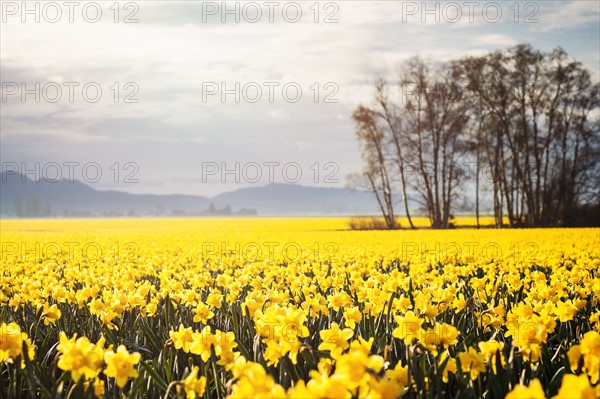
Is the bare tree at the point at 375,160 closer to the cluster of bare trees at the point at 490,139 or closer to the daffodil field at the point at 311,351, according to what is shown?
the cluster of bare trees at the point at 490,139

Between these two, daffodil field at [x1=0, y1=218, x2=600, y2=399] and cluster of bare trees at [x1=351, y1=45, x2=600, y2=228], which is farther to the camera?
cluster of bare trees at [x1=351, y1=45, x2=600, y2=228]

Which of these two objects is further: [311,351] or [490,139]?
[490,139]

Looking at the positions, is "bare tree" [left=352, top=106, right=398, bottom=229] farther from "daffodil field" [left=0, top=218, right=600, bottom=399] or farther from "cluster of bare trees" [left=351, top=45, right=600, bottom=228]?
"daffodil field" [left=0, top=218, right=600, bottom=399]

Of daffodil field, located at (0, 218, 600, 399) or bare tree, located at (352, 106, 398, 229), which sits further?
bare tree, located at (352, 106, 398, 229)

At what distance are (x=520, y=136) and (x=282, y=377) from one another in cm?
3980

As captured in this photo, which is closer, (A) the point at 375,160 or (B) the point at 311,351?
(B) the point at 311,351

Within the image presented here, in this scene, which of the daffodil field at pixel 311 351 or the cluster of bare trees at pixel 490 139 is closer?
the daffodil field at pixel 311 351

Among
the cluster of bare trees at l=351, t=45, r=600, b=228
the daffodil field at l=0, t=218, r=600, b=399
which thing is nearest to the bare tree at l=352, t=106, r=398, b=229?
the cluster of bare trees at l=351, t=45, r=600, b=228

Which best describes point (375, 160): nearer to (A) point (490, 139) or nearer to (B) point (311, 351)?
(A) point (490, 139)

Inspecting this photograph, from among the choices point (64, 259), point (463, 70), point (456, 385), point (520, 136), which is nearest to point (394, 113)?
point (463, 70)

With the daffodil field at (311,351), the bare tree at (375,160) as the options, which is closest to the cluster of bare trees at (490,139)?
the bare tree at (375,160)

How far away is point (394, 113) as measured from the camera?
4091 centimetres

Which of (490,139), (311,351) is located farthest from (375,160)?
Answer: (311,351)

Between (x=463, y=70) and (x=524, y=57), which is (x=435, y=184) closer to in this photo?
(x=463, y=70)
